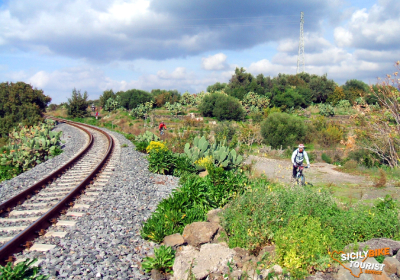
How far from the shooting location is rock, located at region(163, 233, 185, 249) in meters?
5.48

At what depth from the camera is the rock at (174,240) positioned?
548 cm

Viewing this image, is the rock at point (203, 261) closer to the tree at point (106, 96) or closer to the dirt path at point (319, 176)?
the dirt path at point (319, 176)

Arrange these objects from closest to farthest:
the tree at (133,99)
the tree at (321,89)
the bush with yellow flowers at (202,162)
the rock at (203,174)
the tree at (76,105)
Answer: the rock at (203,174) → the bush with yellow flowers at (202,162) → the tree at (76,105) → the tree at (133,99) → the tree at (321,89)

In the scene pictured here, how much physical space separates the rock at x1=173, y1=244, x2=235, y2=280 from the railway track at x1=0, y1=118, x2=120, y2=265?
238 cm

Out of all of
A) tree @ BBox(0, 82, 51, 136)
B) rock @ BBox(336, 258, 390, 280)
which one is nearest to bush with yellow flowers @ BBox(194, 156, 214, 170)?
rock @ BBox(336, 258, 390, 280)

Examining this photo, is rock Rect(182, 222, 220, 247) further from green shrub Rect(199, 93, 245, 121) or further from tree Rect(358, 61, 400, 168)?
green shrub Rect(199, 93, 245, 121)

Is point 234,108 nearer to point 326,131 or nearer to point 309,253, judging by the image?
point 326,131

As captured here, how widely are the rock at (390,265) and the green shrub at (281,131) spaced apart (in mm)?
22255

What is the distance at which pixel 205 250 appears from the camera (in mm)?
5129

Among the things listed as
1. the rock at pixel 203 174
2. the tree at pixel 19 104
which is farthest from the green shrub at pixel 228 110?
the rock at pixel 203 174

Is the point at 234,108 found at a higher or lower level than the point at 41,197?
higher

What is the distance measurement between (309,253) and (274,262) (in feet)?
1.66

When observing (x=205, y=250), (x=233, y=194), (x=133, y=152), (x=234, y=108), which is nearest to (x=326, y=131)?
(x=234, y=108)

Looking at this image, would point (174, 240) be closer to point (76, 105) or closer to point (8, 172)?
point (8, 172)
